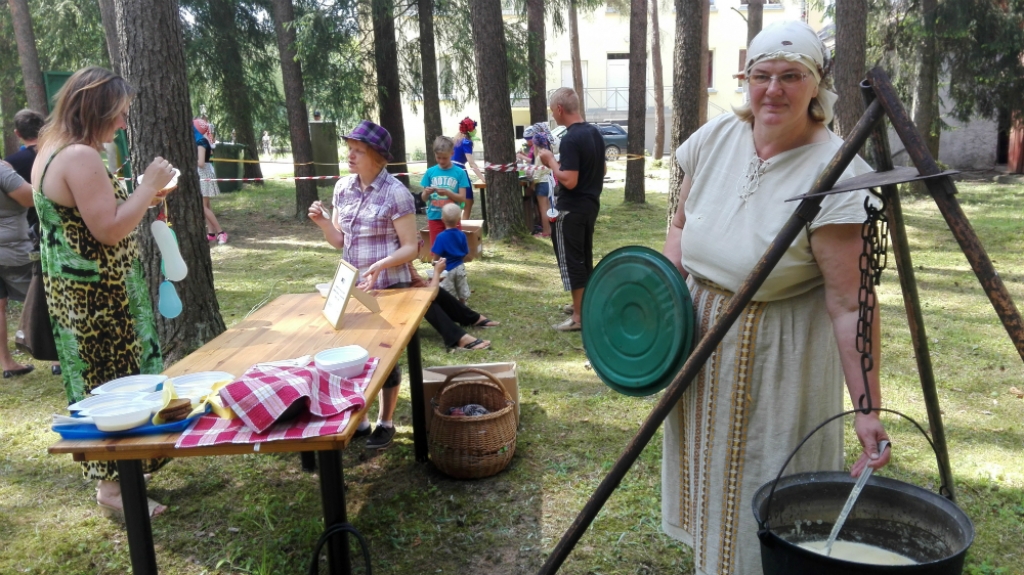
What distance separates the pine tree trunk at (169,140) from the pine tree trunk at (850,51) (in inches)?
304

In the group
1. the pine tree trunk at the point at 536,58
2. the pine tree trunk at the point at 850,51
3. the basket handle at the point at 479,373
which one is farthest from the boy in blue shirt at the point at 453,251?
the pine tree trunk at the point at 536,58

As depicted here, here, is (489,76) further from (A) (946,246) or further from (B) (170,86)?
(A) (946,246)

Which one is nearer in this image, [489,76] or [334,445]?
[334,445]

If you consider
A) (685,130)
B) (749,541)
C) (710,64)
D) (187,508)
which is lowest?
(187,508)

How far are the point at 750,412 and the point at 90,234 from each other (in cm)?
278

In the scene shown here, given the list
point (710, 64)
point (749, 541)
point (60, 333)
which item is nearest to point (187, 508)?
point (60, 333)

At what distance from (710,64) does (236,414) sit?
34842 millimetres

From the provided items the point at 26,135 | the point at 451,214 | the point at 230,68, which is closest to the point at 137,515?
the point at 26,135

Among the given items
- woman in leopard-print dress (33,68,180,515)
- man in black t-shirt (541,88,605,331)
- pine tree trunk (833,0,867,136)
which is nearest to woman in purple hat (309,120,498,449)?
woman in leopard-print dress (33,68,180,515)

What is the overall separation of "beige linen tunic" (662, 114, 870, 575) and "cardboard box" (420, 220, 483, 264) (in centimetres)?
630

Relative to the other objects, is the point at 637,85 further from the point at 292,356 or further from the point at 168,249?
the point at 292,356

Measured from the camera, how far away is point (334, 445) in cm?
209

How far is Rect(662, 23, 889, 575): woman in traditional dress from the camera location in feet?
6.25

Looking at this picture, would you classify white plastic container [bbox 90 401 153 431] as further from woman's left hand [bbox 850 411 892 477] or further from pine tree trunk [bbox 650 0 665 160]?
pine tree trunk [bbox 650 0 665 160]
